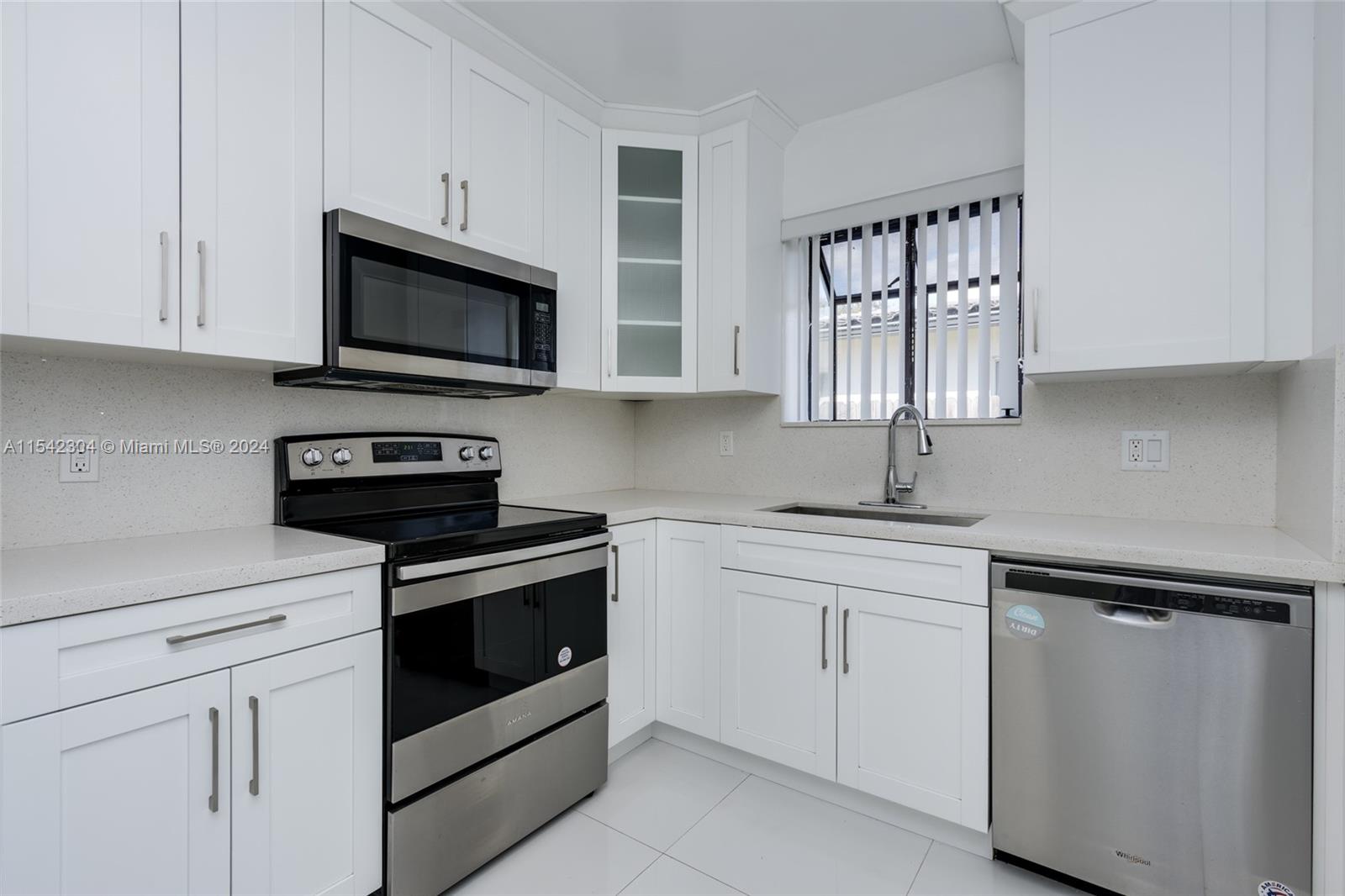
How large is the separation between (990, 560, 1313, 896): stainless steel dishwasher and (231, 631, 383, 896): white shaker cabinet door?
5.11 ft

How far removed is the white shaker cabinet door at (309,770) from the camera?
1259mm

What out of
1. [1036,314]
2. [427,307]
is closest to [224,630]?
[427,307]

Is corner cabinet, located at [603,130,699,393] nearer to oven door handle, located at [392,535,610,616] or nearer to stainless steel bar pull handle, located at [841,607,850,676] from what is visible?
oven door handle, located at [392,535,610,616]

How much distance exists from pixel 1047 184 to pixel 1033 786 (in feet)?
5.30

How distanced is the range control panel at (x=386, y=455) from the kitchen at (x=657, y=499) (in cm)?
2

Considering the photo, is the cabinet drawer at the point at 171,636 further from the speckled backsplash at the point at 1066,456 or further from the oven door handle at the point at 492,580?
the speckled backsplash at the point at 1066,456

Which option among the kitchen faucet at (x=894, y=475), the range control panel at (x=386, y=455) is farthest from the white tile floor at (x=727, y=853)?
the range control panel at (x=386, y=455)

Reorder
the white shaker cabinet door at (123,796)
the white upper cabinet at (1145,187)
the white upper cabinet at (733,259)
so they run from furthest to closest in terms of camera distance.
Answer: the white upper cabinet at (733,259) → the white upper cabinet at (1145,187) → the white shaker cabinet door at (123,796)

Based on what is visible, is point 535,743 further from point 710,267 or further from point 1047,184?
point 1047,184

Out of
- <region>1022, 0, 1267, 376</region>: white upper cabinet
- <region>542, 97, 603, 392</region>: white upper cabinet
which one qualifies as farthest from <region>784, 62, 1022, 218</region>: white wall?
<region>542, 97, 603, 392</region>: white upper cabinet

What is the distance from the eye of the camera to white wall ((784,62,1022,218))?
220 centimetres

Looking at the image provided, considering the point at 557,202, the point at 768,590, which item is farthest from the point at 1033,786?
the point at 557,202

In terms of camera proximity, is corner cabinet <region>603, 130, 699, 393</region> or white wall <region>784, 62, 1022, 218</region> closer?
white wall <region>784, 62, 1022, 218</region>

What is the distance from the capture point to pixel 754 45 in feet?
6.87
